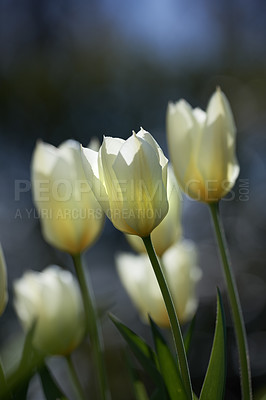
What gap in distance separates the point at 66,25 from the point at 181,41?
92cm

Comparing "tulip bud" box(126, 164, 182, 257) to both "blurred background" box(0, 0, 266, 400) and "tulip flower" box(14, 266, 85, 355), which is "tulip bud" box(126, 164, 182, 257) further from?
"blurred background" box(0, 0, 266, 400)

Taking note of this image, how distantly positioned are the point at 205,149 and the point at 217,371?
283 mm

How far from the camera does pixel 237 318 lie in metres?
0.55

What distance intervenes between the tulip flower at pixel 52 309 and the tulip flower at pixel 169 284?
0.10 m

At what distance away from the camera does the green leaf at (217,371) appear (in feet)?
1.57

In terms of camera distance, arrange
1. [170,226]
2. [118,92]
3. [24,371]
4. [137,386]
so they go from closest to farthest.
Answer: [24,371] < [137,386] < [170,226] < [118,92]

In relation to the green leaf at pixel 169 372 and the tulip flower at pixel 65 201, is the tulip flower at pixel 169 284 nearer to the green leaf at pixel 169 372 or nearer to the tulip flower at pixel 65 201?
the tulip flower at pixel 65 201

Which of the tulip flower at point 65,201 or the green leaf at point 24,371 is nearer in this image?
the green leaf at point 24,371

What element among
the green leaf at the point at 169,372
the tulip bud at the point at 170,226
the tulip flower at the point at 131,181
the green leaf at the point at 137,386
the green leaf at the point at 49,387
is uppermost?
the tulip flower at the point at 131,181

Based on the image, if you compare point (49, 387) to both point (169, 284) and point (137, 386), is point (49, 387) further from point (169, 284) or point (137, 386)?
point (169, 284)

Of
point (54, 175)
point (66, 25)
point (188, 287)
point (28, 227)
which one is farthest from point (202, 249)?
point (54, 175)

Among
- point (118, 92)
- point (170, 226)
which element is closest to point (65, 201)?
point (170, 226)

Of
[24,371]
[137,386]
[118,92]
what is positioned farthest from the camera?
[118,92]

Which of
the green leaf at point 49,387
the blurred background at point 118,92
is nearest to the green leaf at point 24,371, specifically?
the green leaf at point 49,387
